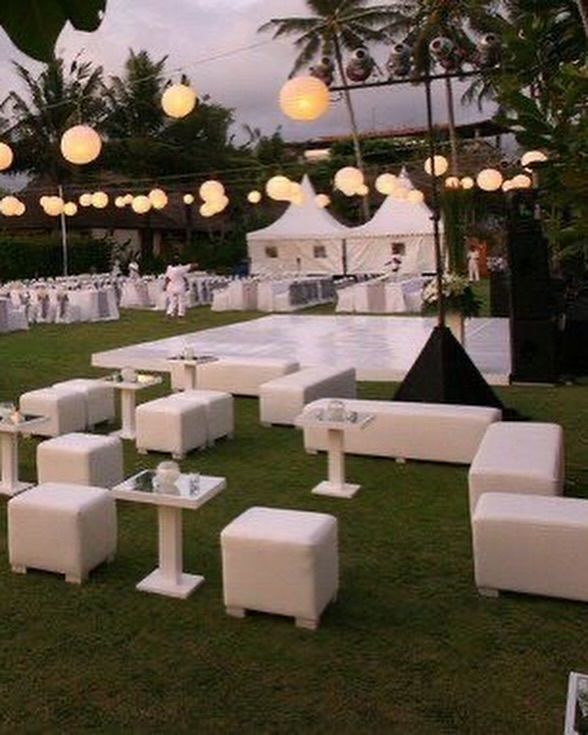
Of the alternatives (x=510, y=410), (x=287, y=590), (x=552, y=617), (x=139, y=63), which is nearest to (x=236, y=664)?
(x=287, y=590)

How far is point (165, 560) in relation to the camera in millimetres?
3936

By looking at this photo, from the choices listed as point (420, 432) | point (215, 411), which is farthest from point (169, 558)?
point (215, 411)

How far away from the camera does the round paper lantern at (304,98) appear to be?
243 inches

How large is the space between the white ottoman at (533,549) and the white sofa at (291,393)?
3.51 metres

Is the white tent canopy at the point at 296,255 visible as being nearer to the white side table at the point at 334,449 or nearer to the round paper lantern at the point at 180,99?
the round paper lantern at the point at 180,99

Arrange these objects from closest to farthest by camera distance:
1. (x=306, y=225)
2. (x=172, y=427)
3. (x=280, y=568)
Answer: (x=280, y=568) → (x=172, y=427) → (x=306, y=225)

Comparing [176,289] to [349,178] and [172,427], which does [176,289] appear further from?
[172,427]

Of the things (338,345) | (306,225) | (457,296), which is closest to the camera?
(457,296)

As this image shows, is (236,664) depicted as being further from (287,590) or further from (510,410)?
(510,410)

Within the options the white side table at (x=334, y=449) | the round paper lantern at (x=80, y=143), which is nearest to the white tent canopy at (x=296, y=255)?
the round paper lantern at (x=80, y=143)

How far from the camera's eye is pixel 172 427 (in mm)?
6316

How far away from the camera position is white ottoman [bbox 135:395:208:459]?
6.32 metres

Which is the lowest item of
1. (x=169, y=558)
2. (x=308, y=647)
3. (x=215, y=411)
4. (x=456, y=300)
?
(x=308, y=647)

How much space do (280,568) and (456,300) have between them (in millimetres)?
5838
